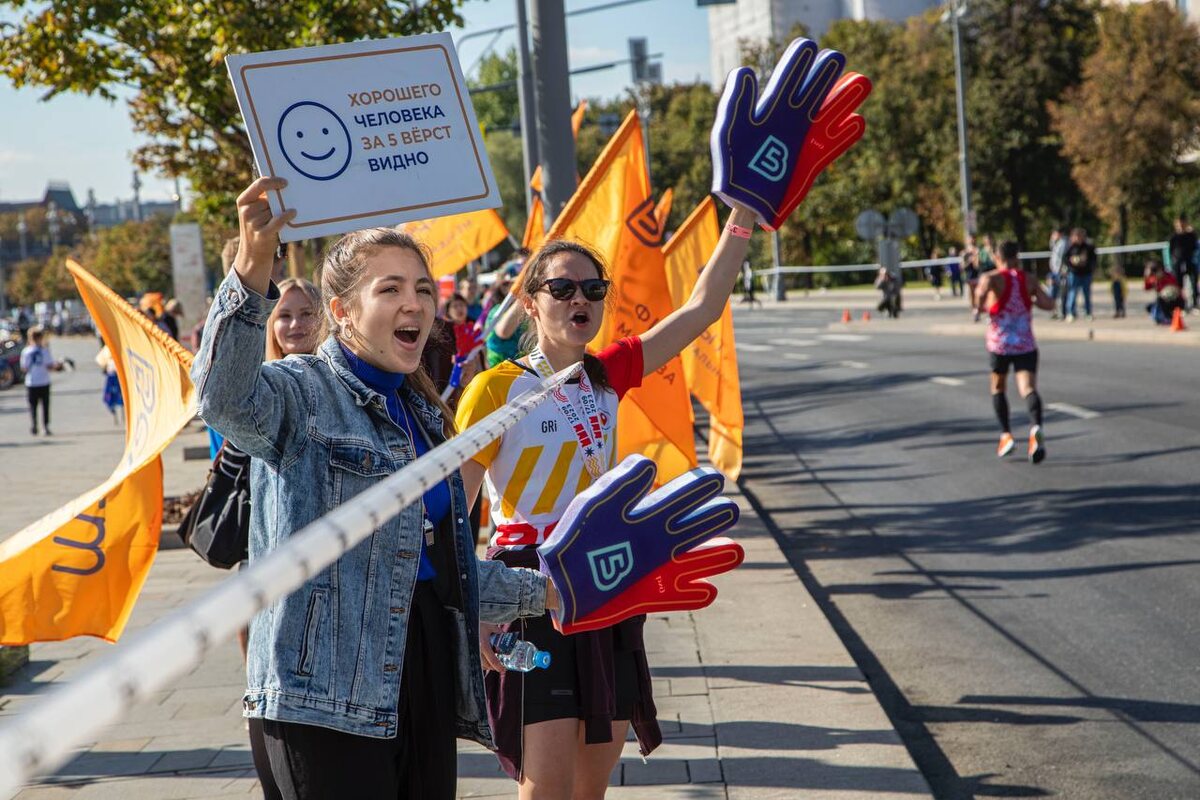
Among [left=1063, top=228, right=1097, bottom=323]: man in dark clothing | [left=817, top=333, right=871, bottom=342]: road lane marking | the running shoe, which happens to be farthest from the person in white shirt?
[left=1063, top=228, right=1097, bottom=323]: man in dark clothing

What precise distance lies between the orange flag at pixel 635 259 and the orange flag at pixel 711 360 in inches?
45.1

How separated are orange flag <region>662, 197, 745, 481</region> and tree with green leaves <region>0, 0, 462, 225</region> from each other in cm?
319

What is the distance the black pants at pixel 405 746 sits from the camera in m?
2.48

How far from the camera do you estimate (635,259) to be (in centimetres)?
768

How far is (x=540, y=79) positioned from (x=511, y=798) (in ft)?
16.5

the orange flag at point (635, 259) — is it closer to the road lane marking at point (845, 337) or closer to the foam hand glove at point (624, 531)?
the foam hand glove at point (624, 531)

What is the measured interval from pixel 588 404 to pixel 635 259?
13.6 ft

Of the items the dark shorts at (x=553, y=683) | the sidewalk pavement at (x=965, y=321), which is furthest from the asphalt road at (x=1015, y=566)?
the sidewalk pavement at (x=965, y=321)

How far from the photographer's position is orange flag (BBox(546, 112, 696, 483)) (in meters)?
7.48

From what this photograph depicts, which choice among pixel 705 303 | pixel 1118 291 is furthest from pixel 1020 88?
pixel 705 303

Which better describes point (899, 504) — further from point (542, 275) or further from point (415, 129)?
point (415, 129)

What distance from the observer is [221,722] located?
5.69m

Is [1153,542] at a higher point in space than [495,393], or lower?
lower

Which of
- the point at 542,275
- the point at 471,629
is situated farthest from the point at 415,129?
the point at 471,629
